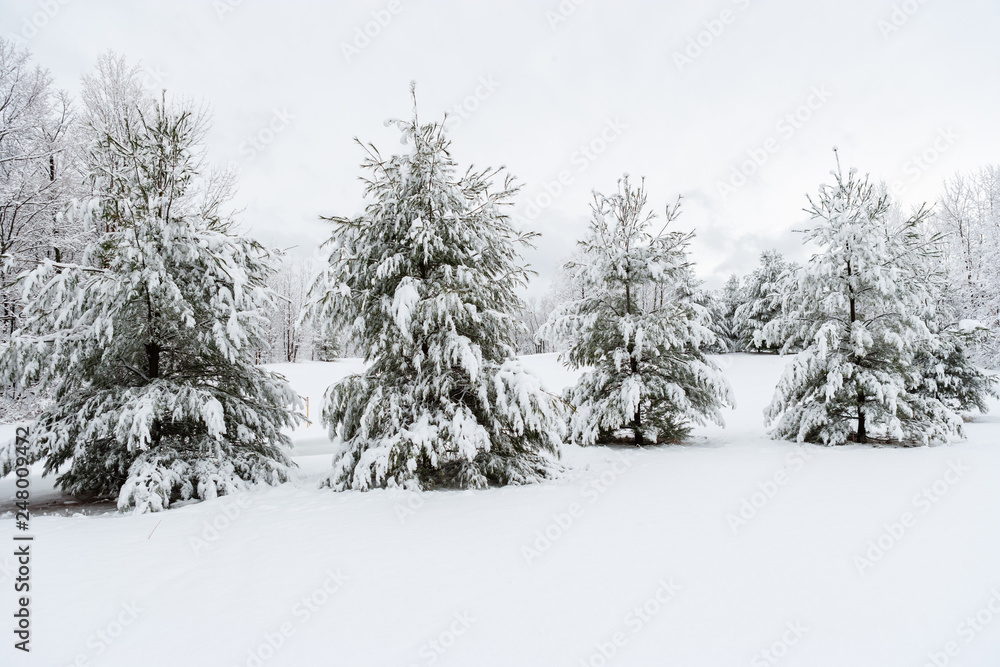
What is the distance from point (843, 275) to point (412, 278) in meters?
8.64

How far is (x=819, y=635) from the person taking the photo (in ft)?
8.64

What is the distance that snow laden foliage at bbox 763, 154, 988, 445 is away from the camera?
8.95m

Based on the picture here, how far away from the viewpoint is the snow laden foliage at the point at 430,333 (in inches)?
241

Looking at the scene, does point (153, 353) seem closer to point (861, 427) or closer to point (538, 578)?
point (538, 578)

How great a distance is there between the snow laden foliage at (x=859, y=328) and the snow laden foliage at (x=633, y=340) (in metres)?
1.82

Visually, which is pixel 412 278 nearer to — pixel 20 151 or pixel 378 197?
pixel 378 197
